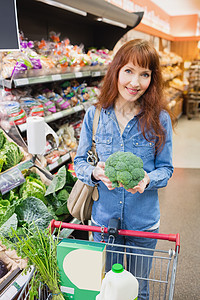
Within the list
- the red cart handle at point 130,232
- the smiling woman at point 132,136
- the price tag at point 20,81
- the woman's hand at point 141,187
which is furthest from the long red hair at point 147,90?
the price tag at point 20,81

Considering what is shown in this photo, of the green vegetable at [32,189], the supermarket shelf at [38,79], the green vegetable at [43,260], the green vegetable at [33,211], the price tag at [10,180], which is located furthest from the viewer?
the supermarket shelf at [38,79]

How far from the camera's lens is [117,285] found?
93 centimetres

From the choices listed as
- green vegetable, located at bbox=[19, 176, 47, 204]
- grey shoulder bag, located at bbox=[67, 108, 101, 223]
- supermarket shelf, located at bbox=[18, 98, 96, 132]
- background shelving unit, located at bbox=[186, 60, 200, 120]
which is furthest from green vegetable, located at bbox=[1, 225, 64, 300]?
background shelving unit, located at bbox=[186, 60, 200, 120]

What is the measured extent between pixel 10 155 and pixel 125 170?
1.17m

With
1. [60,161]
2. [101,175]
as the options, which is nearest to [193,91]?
[60,161]

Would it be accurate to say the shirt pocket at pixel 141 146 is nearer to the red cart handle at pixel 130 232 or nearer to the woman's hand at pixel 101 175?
the woman's hand at pixel 101 175

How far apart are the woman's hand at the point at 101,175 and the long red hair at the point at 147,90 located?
27 centimetres

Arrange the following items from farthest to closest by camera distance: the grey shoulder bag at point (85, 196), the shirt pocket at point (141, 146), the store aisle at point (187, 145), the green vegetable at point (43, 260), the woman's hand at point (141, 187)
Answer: the store aisle at point (187, 145) < the grey shoulder bag at point (85, 196) < the shirt pocket at point (141, 146) < the woman's hand at point (141, 187) < the green vegetable at point (43, 260)

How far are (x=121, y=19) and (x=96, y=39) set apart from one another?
1102 millimetres

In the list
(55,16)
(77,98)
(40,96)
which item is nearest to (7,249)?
(40,96)

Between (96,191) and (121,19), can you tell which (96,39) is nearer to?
(121,19)

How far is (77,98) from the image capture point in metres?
3.79

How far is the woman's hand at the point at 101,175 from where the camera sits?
132 cm

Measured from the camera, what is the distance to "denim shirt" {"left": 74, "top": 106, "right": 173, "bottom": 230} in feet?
4.85
